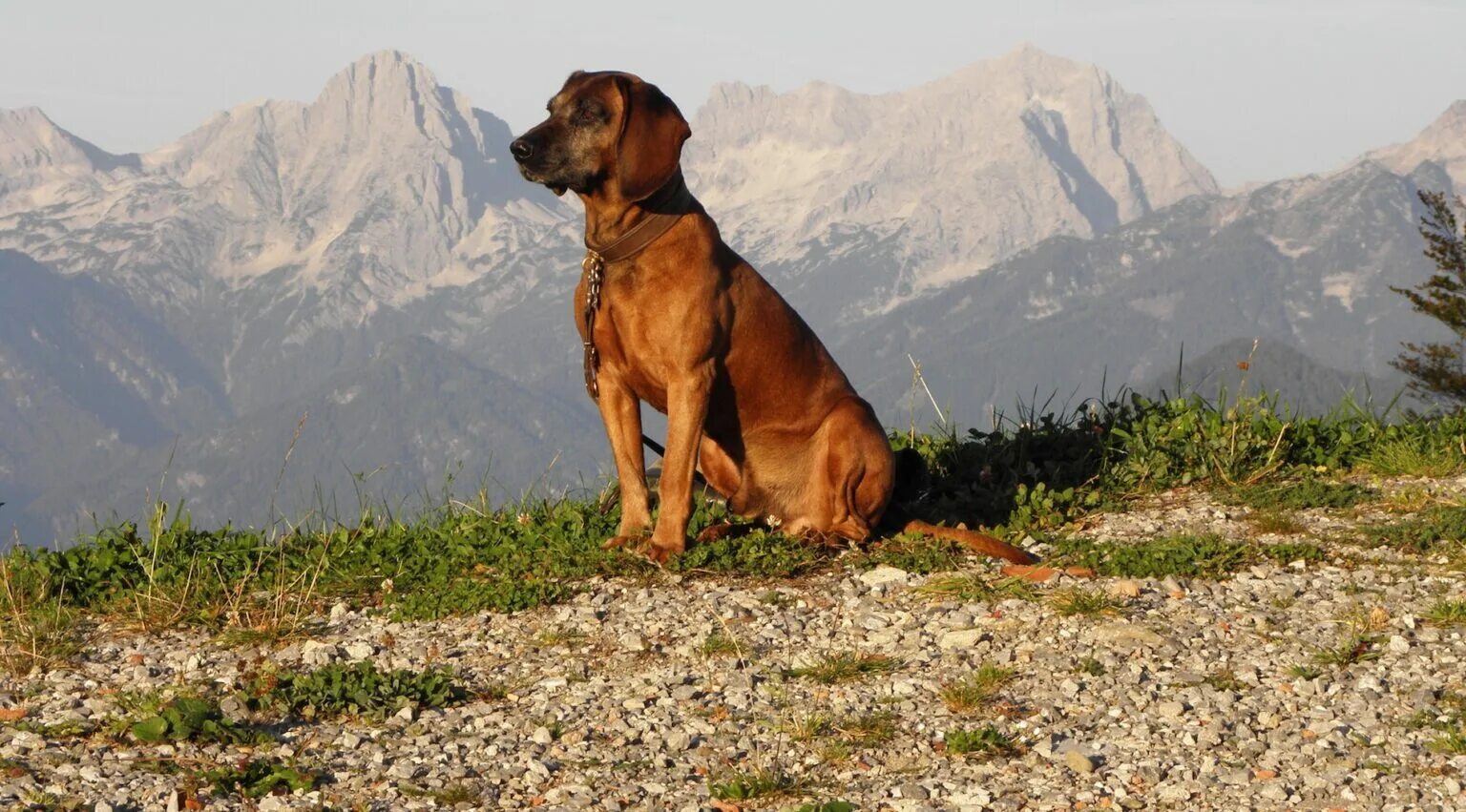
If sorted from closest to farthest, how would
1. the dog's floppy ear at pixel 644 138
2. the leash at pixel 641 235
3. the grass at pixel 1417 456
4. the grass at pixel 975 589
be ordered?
the grass at pixel 975 589, the dog's floppy ear at pixel 644 138, the leash at pixel 641 235, the grass at pixel 1417 456

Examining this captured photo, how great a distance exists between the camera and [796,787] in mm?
4957

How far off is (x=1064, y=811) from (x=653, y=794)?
4.39 ft

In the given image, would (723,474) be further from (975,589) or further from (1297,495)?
(1297,495)

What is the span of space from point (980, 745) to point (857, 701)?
2.17ft

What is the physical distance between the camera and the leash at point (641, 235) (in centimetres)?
758

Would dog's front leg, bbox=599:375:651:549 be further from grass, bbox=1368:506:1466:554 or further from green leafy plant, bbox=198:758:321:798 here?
grass, bbox=1368:506:1466:554

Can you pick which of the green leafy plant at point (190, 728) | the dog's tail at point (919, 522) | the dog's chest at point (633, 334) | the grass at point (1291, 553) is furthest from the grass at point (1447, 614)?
the green leafy plant at point (190, 728)

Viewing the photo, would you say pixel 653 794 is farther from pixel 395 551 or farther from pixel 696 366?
pixel 395 551

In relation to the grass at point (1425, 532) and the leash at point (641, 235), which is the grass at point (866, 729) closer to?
the leash at point (641, 235)

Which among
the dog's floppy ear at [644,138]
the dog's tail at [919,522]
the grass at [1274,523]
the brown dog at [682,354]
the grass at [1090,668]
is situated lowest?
the grass at [1274,523]

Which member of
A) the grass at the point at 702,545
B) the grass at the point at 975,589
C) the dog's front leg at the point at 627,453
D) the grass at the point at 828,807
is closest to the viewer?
the grass at the point at 828,807

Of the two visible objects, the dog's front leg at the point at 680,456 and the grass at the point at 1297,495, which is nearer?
the dog's front leg at the point at 680,456

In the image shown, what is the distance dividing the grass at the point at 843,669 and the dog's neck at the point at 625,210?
257 cm

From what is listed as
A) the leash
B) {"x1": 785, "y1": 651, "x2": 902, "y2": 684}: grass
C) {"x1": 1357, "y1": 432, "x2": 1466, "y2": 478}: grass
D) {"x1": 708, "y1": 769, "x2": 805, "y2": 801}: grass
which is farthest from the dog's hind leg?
{"x1": 1357, "y1": 432, "x2": 1466, "y2": 478}: grass
